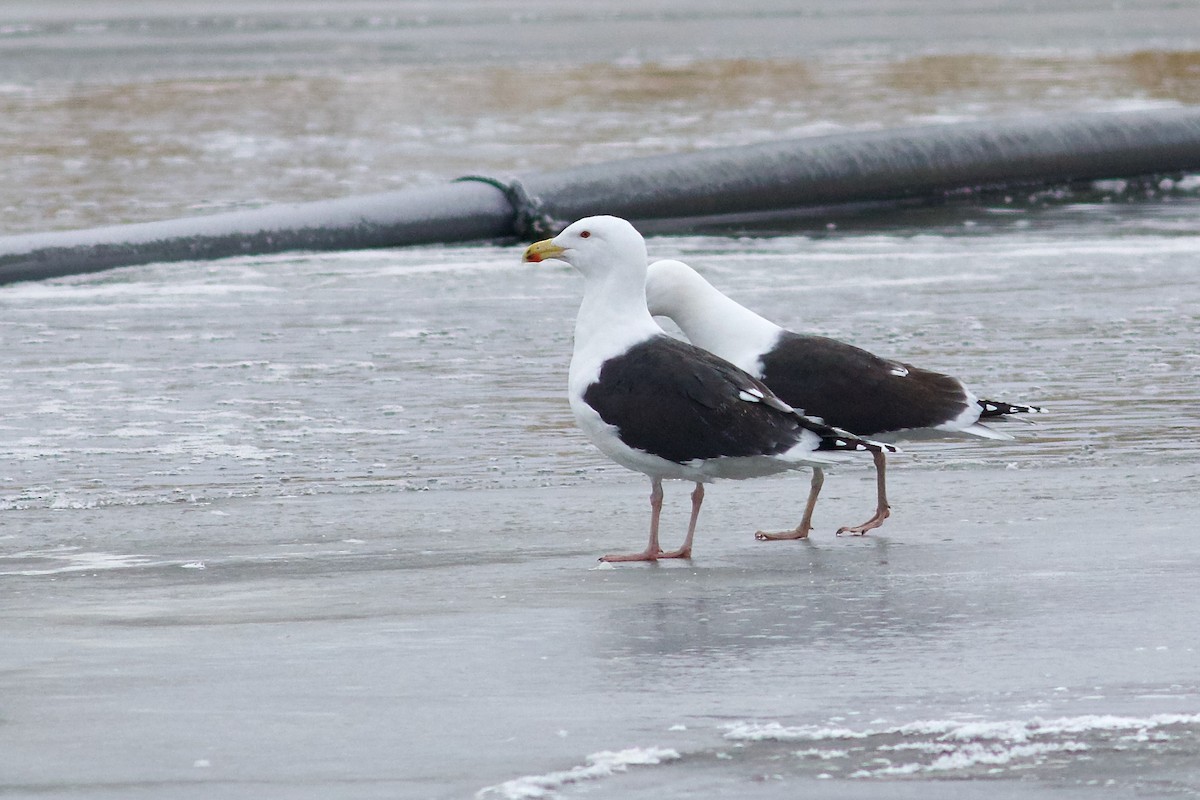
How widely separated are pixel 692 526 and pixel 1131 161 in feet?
37.1

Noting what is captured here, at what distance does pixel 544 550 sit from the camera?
596cm

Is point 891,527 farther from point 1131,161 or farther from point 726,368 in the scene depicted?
point 1131,161

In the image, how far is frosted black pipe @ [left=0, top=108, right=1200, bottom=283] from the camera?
1247 cm

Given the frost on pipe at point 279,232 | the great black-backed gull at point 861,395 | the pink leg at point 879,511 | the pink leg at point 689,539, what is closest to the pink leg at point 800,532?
the great black-backed gull at point 861,395

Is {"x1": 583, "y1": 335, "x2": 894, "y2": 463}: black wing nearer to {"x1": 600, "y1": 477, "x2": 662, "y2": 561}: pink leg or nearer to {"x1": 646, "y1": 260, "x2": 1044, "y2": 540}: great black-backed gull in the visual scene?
{"x1": 600, "y1": 477, "x2": 662, "y2": 561}: pink leg

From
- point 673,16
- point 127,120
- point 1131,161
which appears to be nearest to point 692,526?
point 1131,161

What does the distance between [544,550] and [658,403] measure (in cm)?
57

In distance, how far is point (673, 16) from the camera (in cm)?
3956

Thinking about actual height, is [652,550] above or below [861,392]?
below

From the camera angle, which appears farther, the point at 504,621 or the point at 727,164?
the point at 727,164

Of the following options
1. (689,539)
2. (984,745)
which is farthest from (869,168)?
(984,745)

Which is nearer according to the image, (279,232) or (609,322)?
(609,322)

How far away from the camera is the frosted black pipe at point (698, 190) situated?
12.5 m

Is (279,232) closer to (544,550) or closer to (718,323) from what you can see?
(718,323)
